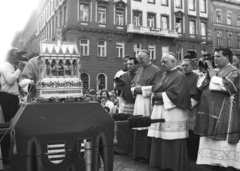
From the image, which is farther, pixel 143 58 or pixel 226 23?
pixel 226 23

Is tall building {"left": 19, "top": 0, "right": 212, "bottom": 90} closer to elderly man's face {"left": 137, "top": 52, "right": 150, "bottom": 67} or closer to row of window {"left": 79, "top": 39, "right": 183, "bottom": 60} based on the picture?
row of window {"left": 79, "top": 39, "right": 183, "bottom": 60}

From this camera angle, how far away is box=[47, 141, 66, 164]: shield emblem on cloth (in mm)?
3119

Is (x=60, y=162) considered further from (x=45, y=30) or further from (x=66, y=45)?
(x=45, y=30)

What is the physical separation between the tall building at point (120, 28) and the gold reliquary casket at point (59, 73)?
17451mm

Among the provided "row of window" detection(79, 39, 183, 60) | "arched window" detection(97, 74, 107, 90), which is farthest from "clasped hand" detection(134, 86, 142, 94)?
"row of window" detection(79, 39, 183, 60)

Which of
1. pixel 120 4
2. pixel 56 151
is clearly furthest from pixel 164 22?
pixel 56 151

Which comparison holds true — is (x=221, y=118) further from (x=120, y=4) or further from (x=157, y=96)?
(x=120, y=4)

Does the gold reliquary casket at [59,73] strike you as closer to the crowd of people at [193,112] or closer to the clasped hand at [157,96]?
the crowd of people at [193,112]

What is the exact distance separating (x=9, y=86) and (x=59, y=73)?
4.58ft

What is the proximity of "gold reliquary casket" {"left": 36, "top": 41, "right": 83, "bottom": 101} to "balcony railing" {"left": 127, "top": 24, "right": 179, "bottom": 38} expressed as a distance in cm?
2173

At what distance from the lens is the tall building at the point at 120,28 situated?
23.4 m

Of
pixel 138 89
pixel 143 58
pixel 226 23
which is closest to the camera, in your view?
pixel 138 89

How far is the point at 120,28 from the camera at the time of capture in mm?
25141

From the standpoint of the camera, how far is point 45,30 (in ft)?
107
